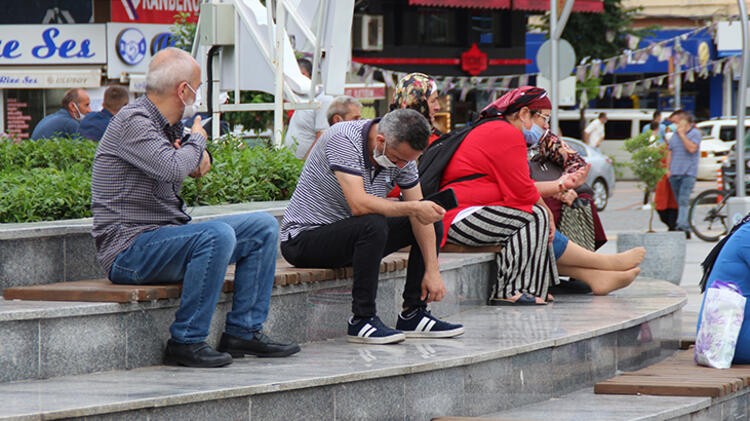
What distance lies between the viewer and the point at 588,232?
995cm

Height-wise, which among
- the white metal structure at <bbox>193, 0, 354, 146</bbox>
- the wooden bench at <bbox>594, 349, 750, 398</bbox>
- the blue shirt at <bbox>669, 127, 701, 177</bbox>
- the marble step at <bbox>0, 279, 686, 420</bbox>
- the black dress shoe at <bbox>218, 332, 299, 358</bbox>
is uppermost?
the white metal structure at <bbox>193, 0, 354, 146</bbox>

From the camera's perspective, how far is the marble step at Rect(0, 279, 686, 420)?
17.8 ft

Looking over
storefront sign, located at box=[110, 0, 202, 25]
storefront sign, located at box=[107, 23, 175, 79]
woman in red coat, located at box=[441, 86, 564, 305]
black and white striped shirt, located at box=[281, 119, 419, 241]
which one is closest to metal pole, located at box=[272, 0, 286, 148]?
woman in red coat, located at box=[441, 86, 564, 305]

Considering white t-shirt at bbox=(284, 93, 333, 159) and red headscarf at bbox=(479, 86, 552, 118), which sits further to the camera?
white t-shirt at bbox=(284, 93, 333, 159)

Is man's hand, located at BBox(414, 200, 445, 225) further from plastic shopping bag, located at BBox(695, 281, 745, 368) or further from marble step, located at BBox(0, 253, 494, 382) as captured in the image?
plastic shopping bag, located at BBox(695, 281, 745, 368)

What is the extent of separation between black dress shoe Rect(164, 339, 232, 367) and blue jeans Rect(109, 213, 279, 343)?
1.2 inches

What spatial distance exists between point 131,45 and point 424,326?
19.5 meters

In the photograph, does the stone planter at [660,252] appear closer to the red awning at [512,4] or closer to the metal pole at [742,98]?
the metal pole at [742,98]

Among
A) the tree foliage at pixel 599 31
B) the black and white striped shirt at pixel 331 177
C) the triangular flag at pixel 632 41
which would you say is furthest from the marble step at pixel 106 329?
the triangular flag at pixel 632 41

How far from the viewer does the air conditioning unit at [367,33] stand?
31344mm

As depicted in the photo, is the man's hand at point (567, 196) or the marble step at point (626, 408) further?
the man's hand at point (567, 196)

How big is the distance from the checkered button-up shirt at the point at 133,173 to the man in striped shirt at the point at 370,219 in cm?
94

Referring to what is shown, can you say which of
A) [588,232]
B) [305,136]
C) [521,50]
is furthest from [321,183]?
[521,50]

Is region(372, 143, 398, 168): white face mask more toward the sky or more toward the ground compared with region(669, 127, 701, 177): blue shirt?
more toward the sky
